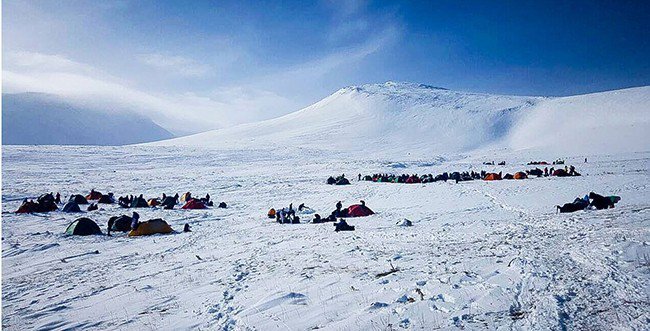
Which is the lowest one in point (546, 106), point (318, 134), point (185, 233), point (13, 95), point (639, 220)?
point (185, 233)

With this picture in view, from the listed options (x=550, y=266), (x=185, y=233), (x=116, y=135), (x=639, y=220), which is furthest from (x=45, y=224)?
(x=116, y=135)

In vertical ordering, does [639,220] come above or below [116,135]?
below

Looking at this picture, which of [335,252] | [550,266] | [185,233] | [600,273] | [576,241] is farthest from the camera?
[185,233]

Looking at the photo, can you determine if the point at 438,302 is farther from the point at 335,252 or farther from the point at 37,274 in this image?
the point at 37,274

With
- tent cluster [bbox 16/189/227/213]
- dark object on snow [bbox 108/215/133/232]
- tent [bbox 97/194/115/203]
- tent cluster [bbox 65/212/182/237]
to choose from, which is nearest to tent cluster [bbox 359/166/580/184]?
tent cluster [bbox 16/189/227/213]

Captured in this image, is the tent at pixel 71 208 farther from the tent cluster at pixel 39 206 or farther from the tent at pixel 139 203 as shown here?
the tent at pixel 139 203

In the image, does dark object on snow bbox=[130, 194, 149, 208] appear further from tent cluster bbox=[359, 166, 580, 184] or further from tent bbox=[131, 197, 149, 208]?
tent cluster bbox=[359, 166, 580, 184]

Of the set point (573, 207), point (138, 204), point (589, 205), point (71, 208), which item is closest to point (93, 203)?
point (71, 208)

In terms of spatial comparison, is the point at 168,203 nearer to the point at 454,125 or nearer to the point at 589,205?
the point at 589,205
